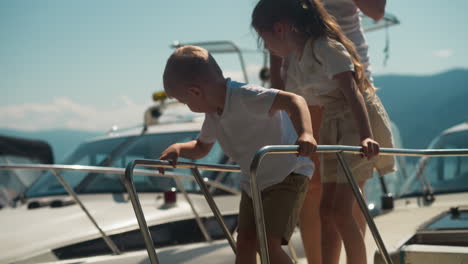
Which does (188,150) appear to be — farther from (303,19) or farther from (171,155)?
(303,19)

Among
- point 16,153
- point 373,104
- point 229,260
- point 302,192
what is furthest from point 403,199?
point 16,153

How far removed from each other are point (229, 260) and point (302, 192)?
1.14 m

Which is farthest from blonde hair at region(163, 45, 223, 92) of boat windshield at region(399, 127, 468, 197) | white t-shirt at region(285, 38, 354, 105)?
boat windshield at region(399, 127, 468, 197)

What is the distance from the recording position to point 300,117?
2078mm

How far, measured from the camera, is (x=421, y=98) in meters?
120

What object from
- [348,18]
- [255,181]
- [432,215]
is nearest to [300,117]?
[255,181]

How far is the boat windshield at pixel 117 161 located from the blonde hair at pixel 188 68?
104 inches

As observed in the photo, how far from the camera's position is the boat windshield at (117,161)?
5066mm

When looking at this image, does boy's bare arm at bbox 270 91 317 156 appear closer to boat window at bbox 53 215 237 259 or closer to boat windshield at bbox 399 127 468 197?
boat window at bbox 53 215 237 259

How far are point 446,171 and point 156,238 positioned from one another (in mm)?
3415

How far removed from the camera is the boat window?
375 cm

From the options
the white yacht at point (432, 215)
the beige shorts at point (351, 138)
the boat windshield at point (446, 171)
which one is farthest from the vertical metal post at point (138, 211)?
the boat windshield at point (446, 171)

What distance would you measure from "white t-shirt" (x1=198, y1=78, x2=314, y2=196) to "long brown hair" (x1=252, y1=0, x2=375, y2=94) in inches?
15.4

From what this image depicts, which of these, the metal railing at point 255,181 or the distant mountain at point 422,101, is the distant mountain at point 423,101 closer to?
the distant mountain at point 422,101
